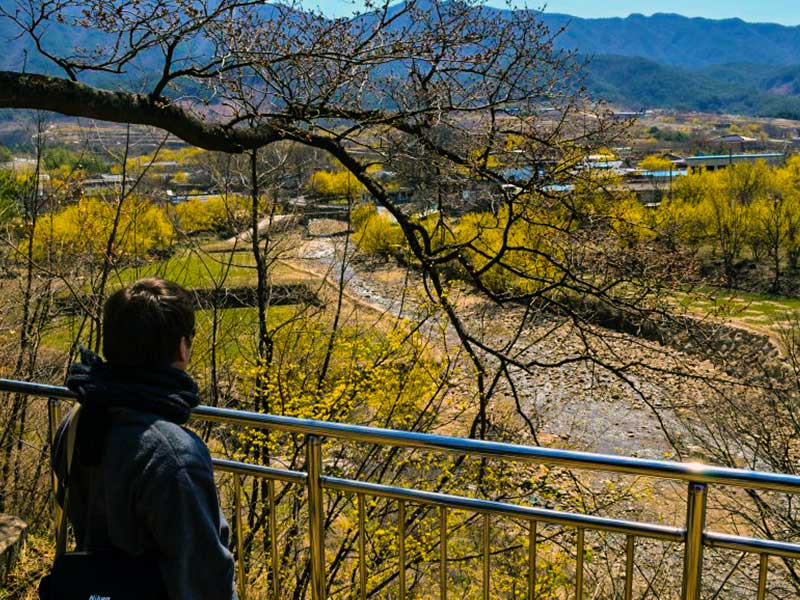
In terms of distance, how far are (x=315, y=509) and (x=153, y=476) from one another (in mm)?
1283

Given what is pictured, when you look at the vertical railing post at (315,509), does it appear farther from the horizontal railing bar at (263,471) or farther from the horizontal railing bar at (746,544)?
the horizontal railing bar at (746,544)

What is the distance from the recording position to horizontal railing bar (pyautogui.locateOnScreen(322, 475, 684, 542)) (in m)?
2.17

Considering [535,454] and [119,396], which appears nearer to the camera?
[119,396]

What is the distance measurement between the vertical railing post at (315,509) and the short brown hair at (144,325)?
104 cm

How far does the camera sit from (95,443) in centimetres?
161

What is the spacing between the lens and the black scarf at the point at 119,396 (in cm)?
158

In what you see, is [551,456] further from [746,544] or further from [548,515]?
[746,544]

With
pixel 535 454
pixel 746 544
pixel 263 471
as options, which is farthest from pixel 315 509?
pixel 746 544

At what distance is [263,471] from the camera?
278 cm

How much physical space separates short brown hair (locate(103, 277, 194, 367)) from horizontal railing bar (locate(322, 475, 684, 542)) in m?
1.17

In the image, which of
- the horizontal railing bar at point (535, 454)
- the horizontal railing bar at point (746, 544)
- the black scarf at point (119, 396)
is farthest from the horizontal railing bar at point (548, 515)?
the black scarf at point (119, 396)

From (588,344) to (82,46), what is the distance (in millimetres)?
4994

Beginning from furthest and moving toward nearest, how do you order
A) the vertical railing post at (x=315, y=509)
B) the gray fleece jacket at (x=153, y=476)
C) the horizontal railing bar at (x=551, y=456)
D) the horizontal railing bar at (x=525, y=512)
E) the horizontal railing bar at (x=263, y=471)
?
the horizontal railing bar at (x=263, y=471), the vertical railing post at (x=315, y=509), the horizontal railing bar at (x=525, y=512), the horizontal railing bar at (x=551, y=456), the gray fleece jacket at (x=153, y=476)

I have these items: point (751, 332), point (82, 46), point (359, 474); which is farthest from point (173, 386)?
point (751, 332)
